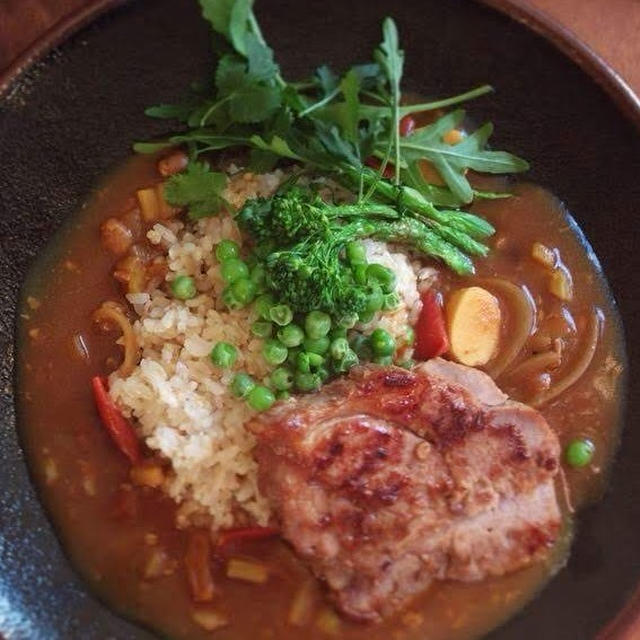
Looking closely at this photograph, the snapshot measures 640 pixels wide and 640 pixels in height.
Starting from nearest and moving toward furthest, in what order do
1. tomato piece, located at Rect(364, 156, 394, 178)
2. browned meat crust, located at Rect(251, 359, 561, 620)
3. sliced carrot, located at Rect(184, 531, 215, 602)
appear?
browned meat crust, located at Rect(251, 359, 561, 620) → sliced carrot, located at Rect(184, 531, 215, 602) → tomato piece, located at Rect(364, 156, 394, 178)

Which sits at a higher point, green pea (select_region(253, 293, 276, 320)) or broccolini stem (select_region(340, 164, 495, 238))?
broccolini stem (select_region(340, 164, 495, 238))

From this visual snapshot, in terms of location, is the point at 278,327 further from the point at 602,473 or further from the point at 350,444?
the point at 602,473

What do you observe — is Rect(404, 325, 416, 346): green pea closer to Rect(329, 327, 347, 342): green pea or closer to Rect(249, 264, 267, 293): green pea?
Rect(329, 327, 347, 342): green pea

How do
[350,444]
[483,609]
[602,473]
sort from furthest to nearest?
[602,473]
[483,609]
[350,444]

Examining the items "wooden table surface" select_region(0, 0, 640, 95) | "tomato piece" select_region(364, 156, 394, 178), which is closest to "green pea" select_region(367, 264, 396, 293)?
"tomato piece" select_region(364, 156, 394, 178)

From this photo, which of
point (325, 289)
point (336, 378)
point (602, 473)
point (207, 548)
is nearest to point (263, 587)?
point (207, 548)
